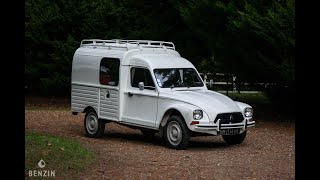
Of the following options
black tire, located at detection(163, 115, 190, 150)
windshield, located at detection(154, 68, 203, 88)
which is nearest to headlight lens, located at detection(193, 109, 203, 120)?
black tire, located at detection(163, 115, 190, 150)

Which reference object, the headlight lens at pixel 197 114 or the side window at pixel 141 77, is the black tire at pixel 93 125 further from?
the headlight lens at pixel 197 114

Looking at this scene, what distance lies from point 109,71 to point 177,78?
172cm

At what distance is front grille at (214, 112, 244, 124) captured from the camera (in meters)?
13.3

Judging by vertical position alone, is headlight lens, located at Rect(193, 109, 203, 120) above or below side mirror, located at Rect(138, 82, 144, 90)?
below

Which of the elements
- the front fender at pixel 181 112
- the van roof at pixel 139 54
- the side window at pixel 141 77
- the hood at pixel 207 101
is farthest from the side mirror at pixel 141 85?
the front fender at pixel 181 112

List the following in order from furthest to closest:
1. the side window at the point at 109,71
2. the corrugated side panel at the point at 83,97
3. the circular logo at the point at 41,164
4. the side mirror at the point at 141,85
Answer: the corrugated side panel at the point at 83,97 → the side window at the point at 109,71 → the side mirror at the point at 141,85 → the circular logo at the point at 41,164

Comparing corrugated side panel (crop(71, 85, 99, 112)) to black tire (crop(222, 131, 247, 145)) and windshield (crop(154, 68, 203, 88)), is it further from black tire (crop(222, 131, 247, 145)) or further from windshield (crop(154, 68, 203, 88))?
black tire (crop(222, 131, 247, 145))

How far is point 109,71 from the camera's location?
1507 cm

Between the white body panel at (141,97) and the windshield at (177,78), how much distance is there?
0.36ft

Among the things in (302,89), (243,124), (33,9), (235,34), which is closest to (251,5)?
(235,34)

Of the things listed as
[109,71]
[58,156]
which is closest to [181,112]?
[109,71]

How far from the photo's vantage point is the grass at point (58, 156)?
32.5 feet

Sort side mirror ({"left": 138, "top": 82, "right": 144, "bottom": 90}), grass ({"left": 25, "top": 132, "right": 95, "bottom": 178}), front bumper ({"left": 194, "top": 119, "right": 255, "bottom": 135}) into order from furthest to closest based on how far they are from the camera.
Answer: side mirror ({"left": 138, "top": 82, "right": 144, "bottom": 90}) → front bumper ({"left": 194, "top": 119, "right": 255, "bottom": 135}) → grass ({"left": 25, "top": 132, "right": 95, "bottom": 178})

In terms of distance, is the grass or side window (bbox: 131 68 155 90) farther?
side window (bbox: 131 68 155 90)
